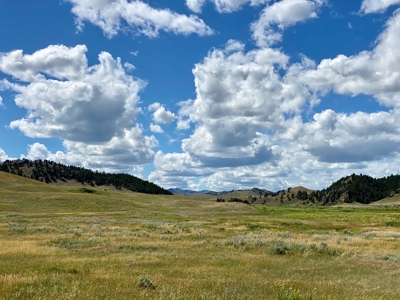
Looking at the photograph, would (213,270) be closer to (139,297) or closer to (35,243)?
(139,297)

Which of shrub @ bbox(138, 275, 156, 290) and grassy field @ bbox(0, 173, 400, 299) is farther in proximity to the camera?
shrub @ bbox(138, 275, 156, 290)

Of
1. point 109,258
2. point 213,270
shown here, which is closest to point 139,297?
point 213,270

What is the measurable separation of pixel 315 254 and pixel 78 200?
3699 inches

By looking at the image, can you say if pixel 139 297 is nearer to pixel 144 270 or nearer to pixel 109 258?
pixel 144 270

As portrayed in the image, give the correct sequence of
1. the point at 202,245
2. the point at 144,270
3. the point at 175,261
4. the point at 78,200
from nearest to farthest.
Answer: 1. the point at 144,270
2. the point at 175,261
3. the point at 202,245
4. the point at 78,200

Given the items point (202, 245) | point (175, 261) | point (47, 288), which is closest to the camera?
point (47, 288)

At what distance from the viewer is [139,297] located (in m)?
10.1

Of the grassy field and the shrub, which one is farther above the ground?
the shrub

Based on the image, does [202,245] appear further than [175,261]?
Yes

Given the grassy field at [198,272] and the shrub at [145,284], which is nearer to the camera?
the grassy field at [198,272]

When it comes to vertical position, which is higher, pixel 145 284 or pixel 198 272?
pixel 145 284

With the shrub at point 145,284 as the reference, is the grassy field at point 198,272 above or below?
below

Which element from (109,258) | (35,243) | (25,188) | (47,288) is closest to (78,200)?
(25,188)

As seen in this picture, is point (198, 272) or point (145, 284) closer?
point (145, 284)
